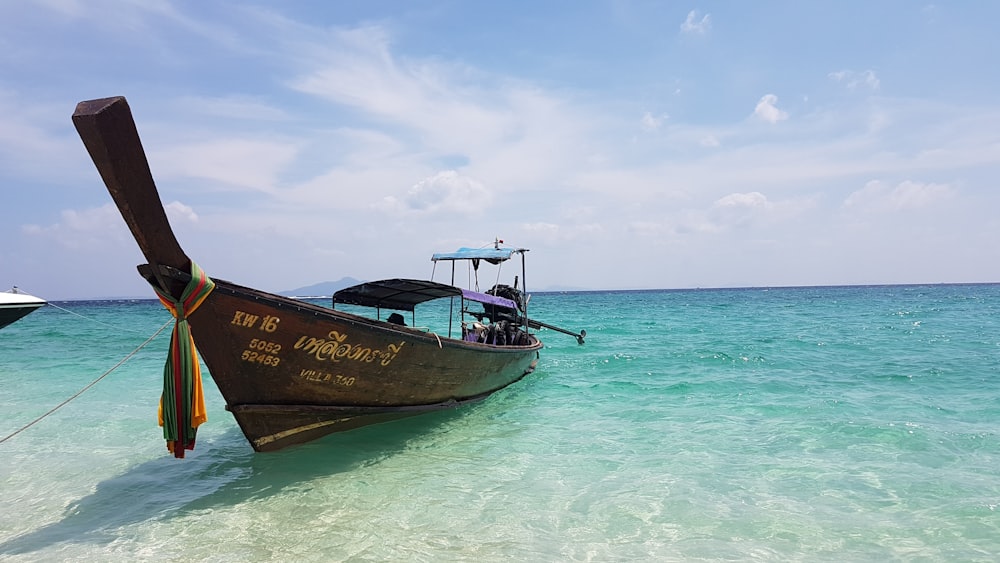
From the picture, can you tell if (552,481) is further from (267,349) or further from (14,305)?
(14,305)

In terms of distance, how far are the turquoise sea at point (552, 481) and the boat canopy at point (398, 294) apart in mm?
2150

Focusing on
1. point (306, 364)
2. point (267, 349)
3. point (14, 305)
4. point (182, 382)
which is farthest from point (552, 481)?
point (14, 305)

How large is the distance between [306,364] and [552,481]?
326 cm

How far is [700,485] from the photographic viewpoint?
650 centimetres

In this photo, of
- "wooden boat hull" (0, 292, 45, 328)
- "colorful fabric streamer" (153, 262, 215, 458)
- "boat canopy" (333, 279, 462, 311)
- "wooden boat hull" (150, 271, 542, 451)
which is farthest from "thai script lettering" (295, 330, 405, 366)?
"wooden boat hull" (0, 292, 45, 328)

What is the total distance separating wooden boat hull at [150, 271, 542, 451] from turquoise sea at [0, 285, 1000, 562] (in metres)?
0.49

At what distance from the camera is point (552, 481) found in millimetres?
6664

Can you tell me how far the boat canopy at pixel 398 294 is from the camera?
929cm

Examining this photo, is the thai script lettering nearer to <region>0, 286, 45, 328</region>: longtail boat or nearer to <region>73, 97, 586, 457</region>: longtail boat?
<region>73, 97, 586, 457</region>: longtail boat

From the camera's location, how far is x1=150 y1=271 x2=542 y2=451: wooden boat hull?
6.05 meters

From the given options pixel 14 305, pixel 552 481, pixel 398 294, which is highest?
pixel 398 294

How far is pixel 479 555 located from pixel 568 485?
1951 millimetres

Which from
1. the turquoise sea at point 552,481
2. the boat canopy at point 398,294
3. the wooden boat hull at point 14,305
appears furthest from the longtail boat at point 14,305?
the boat canopy at point 398,294

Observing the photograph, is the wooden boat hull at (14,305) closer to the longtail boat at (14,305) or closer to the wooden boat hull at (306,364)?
the longtail boat at (14,305)
